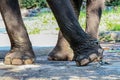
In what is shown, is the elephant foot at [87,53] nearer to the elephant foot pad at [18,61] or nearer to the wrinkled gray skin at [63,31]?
the wrinkled gray skin at [63,31]

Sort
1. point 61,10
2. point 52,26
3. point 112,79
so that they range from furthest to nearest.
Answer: point 52,26
point 61,10
point 112,79

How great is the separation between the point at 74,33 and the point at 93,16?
0.85m

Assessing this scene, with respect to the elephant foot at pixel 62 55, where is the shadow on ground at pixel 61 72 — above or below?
above

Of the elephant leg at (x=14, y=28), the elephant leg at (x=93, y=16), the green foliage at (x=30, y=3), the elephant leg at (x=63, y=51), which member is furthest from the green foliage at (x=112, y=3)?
the elephant leg at (x=14, y=28)

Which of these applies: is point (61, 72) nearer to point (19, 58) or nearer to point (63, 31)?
point (63, 31)

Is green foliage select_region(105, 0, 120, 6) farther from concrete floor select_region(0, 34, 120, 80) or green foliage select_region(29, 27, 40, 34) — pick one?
concrete floor select_region(0, 34, 120, 80)

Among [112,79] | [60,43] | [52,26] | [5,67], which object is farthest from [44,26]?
[112,79]

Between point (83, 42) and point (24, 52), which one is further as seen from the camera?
point (24, 52)

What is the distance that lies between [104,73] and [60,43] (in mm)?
1517

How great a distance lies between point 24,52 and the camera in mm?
4828

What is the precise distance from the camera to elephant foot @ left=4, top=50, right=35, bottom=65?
15.3 feet

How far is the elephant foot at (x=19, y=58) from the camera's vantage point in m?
4.66

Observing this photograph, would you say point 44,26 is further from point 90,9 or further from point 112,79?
point 112,79

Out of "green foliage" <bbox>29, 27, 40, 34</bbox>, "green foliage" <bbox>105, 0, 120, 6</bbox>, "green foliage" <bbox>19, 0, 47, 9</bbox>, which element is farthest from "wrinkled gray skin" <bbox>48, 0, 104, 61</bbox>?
"green foliage" <bbox>19, 0, 47, 9</bbox>
